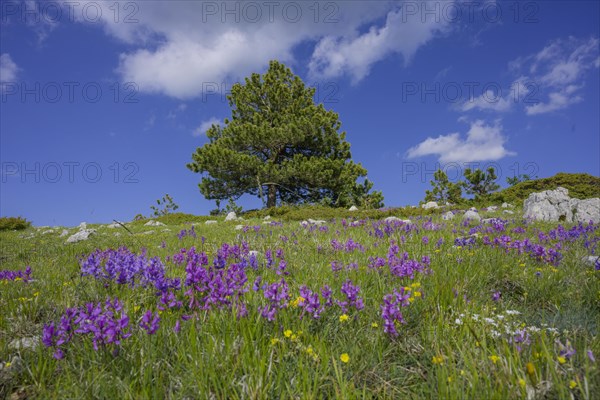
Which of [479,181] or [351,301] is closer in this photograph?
[351,301]

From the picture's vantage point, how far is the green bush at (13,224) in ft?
75.0

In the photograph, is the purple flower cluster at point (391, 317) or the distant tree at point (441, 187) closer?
the purple flower cluster at point (391, 317)

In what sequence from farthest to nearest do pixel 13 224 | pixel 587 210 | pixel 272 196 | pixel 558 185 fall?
pixel 272 196 < pixel 558 185 < pixel 13 224 < pixel 587 210

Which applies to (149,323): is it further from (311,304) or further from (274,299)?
(311,304)

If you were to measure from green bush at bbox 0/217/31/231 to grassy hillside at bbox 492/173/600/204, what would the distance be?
31.9 metres

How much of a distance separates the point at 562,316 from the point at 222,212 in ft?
114

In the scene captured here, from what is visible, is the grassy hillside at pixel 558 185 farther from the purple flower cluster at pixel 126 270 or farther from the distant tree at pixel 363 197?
the purple flower cluster at pixel 126 270

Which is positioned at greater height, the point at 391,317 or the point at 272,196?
the point at 272,196

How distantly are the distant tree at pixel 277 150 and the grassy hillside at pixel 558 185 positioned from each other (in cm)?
1369

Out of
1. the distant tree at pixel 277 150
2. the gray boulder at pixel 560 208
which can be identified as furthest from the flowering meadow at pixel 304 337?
the distant tree at pixel 277 150

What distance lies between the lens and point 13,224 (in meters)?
23.4

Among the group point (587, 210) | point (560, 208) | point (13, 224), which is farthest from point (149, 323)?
point (13, 224)

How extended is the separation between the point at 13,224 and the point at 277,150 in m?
21.4

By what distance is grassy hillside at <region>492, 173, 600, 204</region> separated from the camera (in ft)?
72.9
